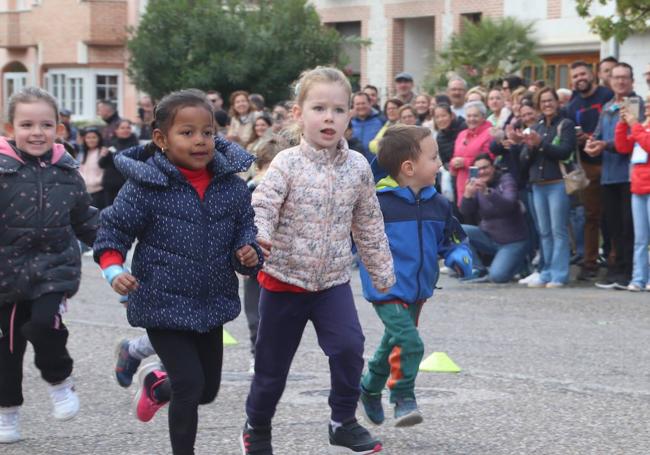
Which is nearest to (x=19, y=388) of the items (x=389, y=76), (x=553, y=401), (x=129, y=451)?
(x=129, y=451)

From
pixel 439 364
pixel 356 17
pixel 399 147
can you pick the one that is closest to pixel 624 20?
pixel 439 364

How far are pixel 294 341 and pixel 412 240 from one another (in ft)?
3.02

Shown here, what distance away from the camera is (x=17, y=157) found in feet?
21.8

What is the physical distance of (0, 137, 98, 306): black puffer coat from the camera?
658 cm

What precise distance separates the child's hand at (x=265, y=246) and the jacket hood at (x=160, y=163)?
12.1 inches

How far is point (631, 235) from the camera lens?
43.5ft

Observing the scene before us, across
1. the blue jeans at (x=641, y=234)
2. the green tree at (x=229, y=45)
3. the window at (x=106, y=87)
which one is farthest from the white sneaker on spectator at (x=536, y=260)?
the window at (x=106, y=87)

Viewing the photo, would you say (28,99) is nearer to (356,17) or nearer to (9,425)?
(9,425)

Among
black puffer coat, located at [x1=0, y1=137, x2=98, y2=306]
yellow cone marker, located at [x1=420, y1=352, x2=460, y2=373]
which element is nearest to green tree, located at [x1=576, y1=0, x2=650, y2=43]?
yellow cone marker, located at [x1=420, y1=352, x2=460, y2=373]

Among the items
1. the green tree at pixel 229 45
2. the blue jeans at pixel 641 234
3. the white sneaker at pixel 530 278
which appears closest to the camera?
the blue jeans at pixel 641 234

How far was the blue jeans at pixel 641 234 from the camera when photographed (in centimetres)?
1288

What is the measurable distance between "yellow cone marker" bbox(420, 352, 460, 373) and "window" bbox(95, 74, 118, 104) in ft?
117

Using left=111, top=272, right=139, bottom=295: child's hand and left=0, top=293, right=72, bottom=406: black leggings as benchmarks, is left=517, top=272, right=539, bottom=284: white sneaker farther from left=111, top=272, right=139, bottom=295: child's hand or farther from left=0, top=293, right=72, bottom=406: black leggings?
left=111, top=272, right=139, bottom=295: child's hand

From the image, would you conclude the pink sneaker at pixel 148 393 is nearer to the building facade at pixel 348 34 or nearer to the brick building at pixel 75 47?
the building facade at pixel 348 34
